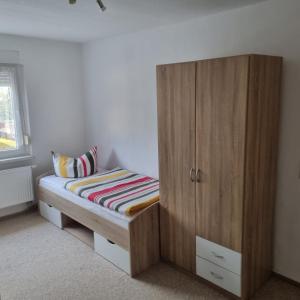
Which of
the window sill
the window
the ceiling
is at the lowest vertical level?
the window sill

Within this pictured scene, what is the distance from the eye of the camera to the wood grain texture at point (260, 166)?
204cm

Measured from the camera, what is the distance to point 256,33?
2385 mm

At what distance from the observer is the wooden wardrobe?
2.05 metres

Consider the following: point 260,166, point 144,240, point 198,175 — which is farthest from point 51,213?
point 260,166

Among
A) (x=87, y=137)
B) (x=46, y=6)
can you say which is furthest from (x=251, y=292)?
(x=87, y=137)

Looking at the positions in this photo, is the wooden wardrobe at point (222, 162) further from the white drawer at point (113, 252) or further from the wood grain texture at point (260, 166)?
the white drawer at point (113, 252)

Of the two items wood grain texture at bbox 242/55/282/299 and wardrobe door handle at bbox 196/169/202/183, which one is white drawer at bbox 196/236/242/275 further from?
wardrobe door handle at bbox 196/169/202/183

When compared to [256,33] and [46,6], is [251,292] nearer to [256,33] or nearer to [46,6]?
[256,33]

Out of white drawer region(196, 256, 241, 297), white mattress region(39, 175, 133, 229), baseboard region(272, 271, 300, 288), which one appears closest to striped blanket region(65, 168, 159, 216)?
white mattress region(39, 175, 133, 229)

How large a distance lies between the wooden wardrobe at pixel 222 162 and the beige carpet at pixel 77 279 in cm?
16

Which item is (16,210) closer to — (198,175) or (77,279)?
(77,279)

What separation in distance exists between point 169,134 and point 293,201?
1.12 meters

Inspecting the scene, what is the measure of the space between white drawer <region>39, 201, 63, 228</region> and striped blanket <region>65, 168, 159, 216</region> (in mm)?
422

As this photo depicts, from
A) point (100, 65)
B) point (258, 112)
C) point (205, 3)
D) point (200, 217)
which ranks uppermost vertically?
point (205, 3)
